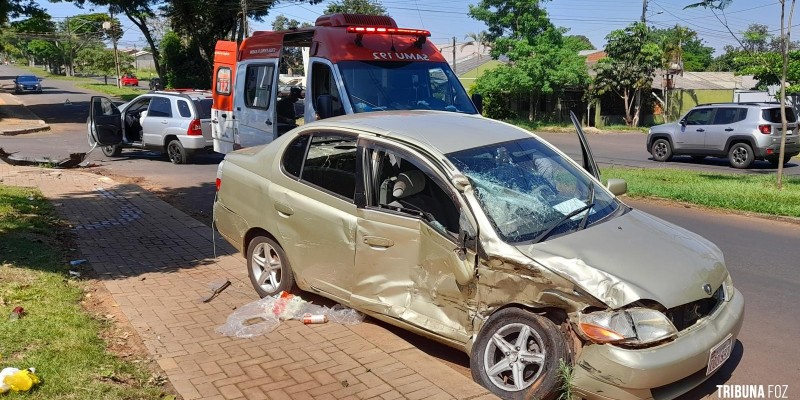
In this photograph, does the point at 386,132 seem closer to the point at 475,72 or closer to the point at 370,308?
the point at 370,308

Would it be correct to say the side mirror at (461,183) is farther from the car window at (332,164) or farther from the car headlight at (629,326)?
the car headlight at (629,326)

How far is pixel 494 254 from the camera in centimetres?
427

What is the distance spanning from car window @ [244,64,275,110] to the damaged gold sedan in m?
5.01

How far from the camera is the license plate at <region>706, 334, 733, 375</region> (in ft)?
13.4

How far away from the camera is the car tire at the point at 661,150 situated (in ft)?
63.2

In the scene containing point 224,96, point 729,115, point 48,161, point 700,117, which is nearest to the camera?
point 224,96

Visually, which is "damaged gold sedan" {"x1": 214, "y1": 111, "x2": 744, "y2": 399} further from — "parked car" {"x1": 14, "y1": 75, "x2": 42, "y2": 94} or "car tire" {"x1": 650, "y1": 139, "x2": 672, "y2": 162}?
"parked car" {"x1": 14, "y1": 75, "x2": 42, "y2": 94}

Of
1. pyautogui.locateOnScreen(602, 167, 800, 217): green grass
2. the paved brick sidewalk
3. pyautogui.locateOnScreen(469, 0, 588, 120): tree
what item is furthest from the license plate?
pyautogui.locateOnScreen(469, 0, 588, 120): tree

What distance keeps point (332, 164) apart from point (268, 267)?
4.01ft

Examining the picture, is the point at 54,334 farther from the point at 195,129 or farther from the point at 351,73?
the point at 195,129

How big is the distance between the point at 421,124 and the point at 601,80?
3323 cm

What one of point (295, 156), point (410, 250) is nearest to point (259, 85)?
point (295, 156)

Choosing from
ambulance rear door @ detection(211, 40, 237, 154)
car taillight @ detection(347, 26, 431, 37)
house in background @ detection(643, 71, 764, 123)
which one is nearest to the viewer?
car taillight @ detection(347, 26, 431, 37)

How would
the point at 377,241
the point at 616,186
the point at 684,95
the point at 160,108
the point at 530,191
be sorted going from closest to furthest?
the point at 530,191
the point at 377,241
the point at 616,186
the point at 160,108
the point at 684,95
